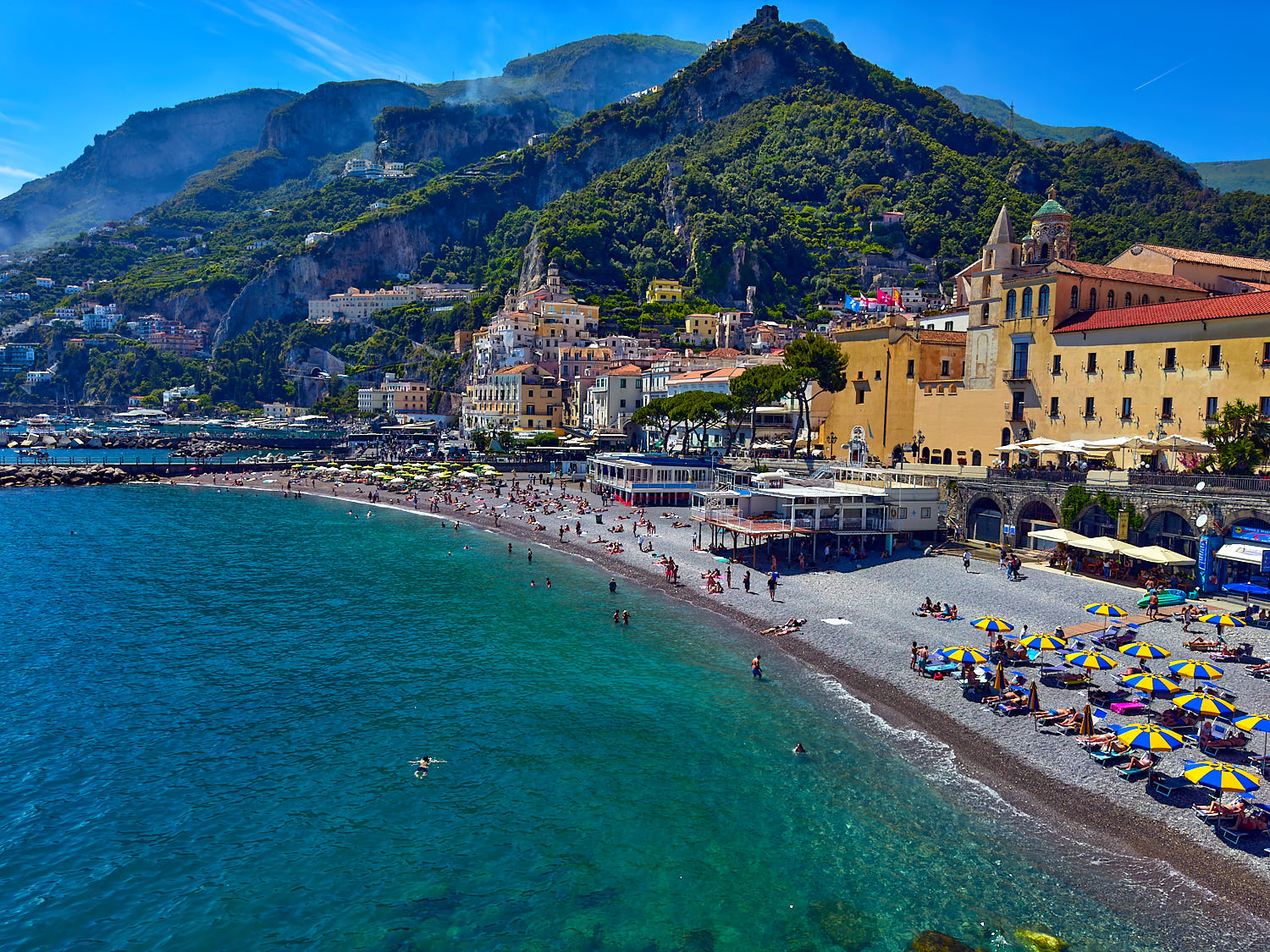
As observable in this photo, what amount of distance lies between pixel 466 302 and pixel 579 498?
12226cm

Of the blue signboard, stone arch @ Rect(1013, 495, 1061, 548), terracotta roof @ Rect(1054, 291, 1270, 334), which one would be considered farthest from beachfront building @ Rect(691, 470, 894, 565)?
terracotta roof @ Rect(1054, 291, 1270, 334)

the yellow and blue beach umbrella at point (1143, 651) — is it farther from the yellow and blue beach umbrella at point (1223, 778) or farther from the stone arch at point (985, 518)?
the stone arch at point (985, 518)

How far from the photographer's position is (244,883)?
1614 cm

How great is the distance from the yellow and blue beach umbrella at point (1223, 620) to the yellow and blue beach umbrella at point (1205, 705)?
7981 millimetres

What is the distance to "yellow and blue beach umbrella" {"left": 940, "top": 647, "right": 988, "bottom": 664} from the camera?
25.7m

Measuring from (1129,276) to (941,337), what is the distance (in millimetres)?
12765

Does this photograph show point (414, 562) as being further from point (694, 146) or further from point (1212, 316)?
point (694, 146)

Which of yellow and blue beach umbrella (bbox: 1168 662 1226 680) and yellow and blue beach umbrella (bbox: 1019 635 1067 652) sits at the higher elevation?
yellow and blue beach umbrella (bbox: 1168 662 1226 680)

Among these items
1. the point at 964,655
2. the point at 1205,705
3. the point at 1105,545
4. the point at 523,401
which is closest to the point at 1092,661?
the point at 964,655

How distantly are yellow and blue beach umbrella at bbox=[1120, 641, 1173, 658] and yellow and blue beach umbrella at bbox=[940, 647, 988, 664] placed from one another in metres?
4.13

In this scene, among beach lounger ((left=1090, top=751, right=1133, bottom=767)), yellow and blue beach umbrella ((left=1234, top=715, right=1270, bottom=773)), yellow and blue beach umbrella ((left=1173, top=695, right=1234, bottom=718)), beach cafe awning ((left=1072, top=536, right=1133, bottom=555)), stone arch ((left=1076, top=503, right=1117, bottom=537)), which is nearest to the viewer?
yellow and blue beach umbrella ((left=1234, top=715, right=1270, bottom=773))

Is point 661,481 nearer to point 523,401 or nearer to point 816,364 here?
point 816,364

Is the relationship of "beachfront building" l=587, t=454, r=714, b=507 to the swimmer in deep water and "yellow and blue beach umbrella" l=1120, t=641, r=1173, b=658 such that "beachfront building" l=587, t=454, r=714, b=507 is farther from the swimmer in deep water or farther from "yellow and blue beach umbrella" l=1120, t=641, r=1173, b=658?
the swimmer in deep water

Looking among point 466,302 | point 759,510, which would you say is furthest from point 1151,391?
point 466,302
